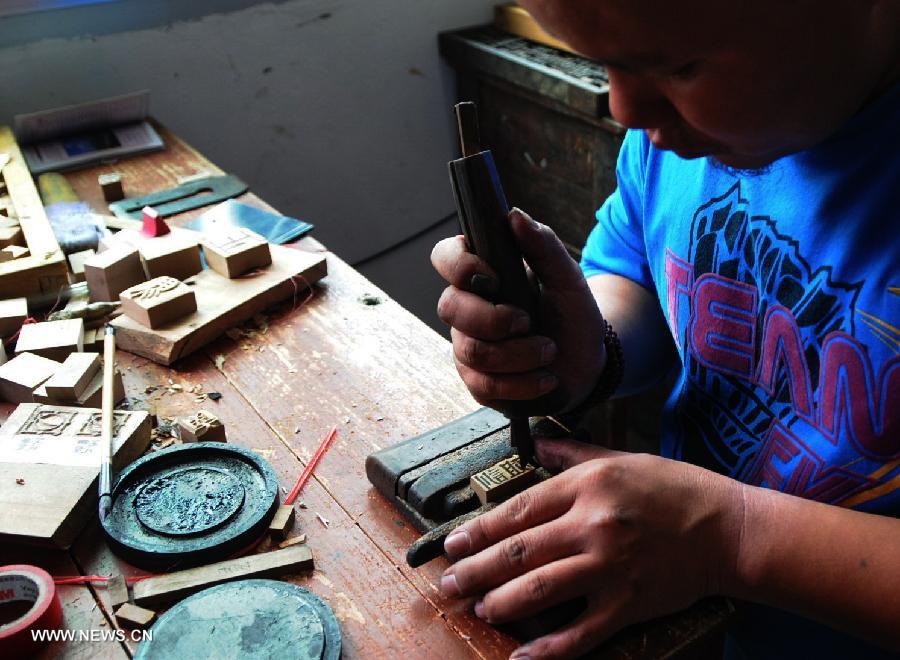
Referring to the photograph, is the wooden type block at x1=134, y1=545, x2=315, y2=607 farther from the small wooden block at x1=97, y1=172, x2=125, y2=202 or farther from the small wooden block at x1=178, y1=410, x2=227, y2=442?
the small wooden block at x1=97, y1=172, x2=125, y2=202

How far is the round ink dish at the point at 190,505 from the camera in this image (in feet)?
2.75

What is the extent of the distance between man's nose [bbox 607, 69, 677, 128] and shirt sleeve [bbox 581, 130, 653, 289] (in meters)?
0.33

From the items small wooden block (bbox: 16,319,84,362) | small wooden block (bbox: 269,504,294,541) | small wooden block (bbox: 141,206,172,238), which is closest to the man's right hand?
small wooden block (bbox: 269,504,294,541)

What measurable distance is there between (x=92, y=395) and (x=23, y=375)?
0.11 metres

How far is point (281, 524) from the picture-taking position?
88 cm

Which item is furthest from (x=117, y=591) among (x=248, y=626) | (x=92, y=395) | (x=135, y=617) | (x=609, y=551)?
(x=609, y=551)

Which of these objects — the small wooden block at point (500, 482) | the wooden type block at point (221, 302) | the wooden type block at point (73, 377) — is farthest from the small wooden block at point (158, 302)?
the small wooden block at point (500, 482)

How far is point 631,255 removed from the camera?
115 cm

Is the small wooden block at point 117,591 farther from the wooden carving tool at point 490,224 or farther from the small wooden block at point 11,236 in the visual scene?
the small wooden block at point 11,236

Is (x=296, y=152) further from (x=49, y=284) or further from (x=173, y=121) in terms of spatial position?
(x=49, y=284)

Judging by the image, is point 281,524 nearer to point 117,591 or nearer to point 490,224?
point 117,591

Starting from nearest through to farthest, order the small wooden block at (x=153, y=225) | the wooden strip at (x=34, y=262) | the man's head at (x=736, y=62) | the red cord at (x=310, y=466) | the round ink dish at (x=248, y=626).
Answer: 1. the man's head at (x=736, y=62)
2. the round ink dish at (x=248, y=626)
3. the red cord at (x=310, y=466)
4. the wooden strip at (x=34, y=262)
5. the small wooden block at (x=153, y=225)

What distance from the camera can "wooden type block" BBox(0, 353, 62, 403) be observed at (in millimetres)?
1083

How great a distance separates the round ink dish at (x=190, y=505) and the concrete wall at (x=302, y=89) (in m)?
1.45
